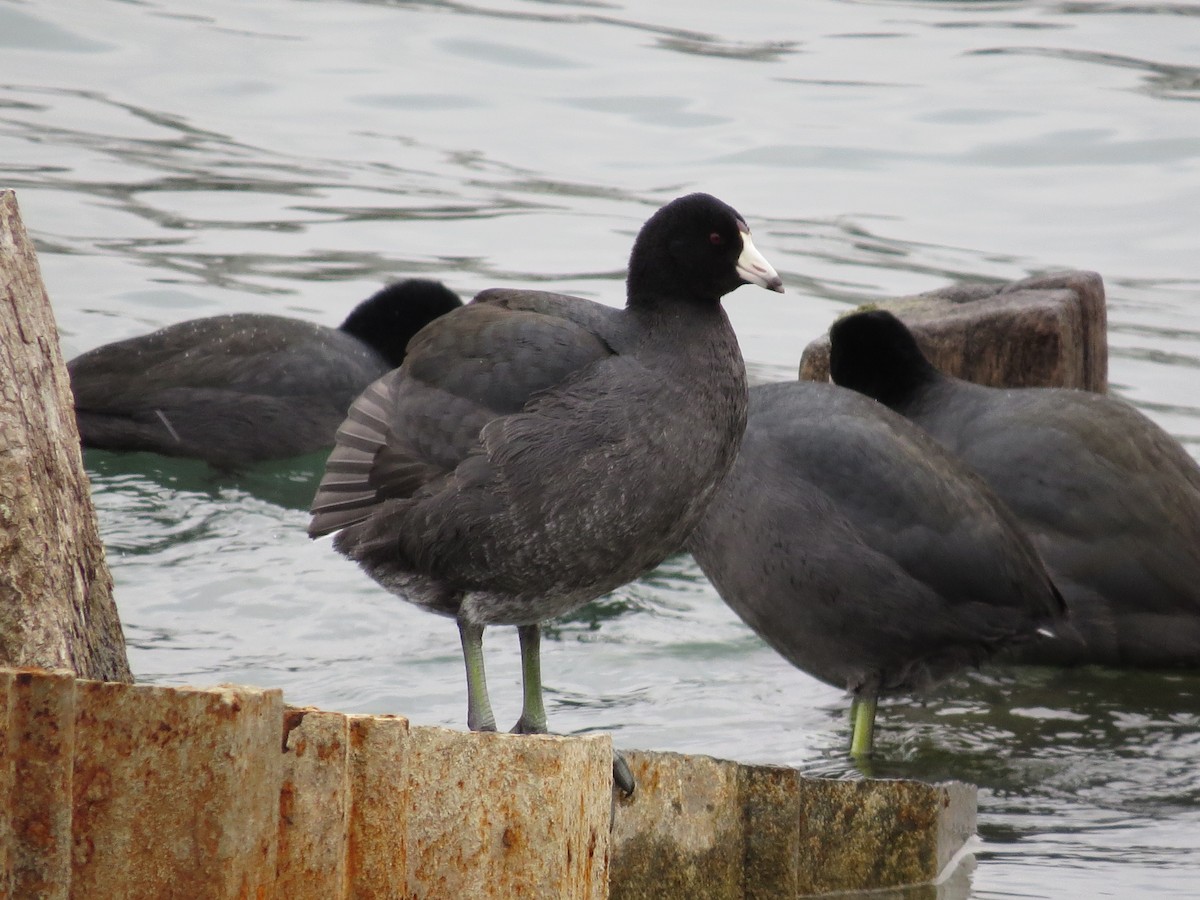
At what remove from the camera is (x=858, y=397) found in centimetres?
544

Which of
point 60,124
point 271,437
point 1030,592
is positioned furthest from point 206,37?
point 1030,592

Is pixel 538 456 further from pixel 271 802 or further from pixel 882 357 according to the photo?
pixel 882 357

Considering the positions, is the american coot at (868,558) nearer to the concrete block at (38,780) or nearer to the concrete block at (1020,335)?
the concrete block at (1020,335)

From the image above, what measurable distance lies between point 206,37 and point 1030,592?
10603mm

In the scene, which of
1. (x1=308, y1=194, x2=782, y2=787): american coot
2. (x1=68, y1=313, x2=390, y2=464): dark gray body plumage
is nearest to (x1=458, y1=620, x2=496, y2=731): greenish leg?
(x1=308, y1=194, x2=782, y2=787): american coot

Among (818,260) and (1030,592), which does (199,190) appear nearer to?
(818,260)

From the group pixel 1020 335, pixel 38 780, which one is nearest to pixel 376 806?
pixel 38 780

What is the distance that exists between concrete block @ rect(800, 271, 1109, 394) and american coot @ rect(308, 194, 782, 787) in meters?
2.53

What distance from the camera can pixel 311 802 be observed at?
233 cm

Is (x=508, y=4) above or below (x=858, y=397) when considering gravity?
above

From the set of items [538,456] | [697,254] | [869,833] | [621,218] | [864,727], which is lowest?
[864,727]

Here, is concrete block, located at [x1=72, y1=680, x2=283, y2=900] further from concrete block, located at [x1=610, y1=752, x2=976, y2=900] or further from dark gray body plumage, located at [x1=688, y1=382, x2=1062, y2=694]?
dark gray body plumage, located at [x1=688, y1=382, x2=1062, y2=694]

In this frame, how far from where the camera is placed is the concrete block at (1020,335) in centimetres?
645

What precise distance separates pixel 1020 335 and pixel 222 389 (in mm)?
3272
